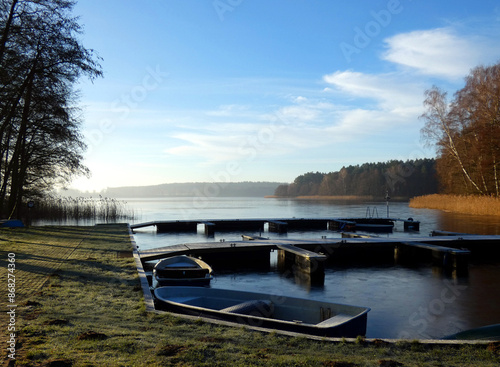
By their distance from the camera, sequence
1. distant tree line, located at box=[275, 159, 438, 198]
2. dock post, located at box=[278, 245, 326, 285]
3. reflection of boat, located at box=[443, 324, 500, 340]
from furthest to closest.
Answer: distant tree line, located at box=[275, 159, 438, 198] < dock post, located at box=[278, 245, 326, 285] < reflection of boat, located at box=[443, 324, 500, 340]

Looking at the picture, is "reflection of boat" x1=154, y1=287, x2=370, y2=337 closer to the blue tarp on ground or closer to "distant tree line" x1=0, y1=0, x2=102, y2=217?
"distant tree line" x1=0, y1=0, x2=102, y2=217

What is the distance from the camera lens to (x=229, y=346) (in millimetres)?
5344

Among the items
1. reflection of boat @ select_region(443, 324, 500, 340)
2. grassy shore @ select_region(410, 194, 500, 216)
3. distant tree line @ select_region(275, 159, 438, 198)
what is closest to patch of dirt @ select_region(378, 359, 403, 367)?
reflection of boat @ select_region(443, 324, 500, 340)

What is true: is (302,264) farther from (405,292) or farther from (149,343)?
(149,343)

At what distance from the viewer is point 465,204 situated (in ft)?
149

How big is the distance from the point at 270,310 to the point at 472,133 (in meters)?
43.9

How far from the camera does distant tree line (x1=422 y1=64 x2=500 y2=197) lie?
41688mm

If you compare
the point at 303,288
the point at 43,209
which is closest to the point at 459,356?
the point at 303,288

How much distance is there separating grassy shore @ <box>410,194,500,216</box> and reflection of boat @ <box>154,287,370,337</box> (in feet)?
127

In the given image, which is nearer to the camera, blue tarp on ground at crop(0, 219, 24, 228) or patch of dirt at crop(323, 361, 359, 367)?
patch of dirt at crop(323, 361, 359, 367)

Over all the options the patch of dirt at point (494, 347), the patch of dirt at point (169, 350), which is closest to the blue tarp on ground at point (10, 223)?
the patch of dirt at point (169, 350)

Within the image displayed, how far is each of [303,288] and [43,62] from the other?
43.5 ft

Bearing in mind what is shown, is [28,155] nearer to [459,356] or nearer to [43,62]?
[43,62]

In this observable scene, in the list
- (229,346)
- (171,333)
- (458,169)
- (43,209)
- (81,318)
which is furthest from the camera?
(458,169)
